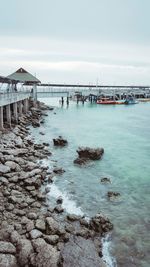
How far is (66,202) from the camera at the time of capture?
13.9 metres

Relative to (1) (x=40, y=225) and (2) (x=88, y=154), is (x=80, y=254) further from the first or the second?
(2) (x=88, y=154)

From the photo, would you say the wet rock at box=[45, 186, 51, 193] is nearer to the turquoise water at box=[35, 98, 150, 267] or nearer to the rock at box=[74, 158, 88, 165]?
the turquoise water at box=[35, 98, 150, 267]

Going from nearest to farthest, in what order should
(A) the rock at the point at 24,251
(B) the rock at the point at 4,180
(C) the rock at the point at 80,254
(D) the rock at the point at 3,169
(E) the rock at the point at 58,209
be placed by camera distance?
(A) the rock at the point at 24,251
(C) the rock at the point at 80,254
(E) the rock at the point at 58,209
(B) the rock at the point at 4,180
(D) the rock at the point at 3,169

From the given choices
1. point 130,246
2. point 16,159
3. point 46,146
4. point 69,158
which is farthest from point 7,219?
point 46,146

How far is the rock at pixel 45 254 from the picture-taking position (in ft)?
27.8

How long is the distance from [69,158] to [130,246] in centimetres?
1183

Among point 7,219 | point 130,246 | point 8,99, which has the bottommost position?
point 130,246

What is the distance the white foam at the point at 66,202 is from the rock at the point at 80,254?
267 centimetres

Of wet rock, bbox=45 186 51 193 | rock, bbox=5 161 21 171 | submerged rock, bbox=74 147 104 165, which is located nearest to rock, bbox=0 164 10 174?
rock, bbox=5 161 21 171

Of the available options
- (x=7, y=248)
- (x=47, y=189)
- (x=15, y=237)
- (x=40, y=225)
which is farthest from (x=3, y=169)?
(x=7, y=248)

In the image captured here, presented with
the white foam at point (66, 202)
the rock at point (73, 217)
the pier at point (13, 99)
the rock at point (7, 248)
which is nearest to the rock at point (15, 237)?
the rock at point (7, 248)

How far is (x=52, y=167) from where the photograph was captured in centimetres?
1905

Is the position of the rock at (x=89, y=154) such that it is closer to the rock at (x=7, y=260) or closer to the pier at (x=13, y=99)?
the pier at (x=13, y=99)

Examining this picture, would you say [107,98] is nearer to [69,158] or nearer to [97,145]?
[97,145]
